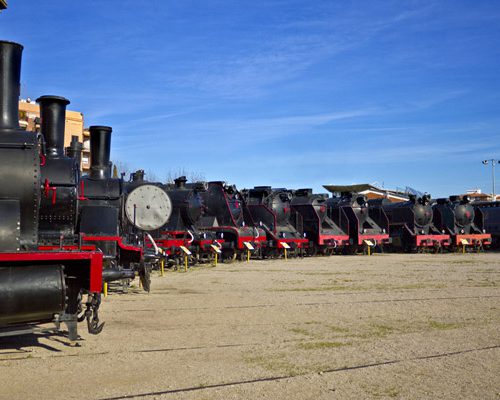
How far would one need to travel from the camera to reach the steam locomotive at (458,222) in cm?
3206

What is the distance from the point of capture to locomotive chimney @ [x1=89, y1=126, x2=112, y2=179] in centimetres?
1320

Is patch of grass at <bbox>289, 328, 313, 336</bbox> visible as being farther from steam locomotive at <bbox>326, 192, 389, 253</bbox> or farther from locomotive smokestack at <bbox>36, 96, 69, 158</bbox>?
steam locomotive at <bbox>326, 192, 389, 253</bbox>

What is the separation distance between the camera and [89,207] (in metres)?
11.0

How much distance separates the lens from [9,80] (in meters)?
7.35

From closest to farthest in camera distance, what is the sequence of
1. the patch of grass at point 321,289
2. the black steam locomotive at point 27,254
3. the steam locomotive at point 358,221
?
the black steam locomotive at point 27,254 < the patch of grass at point 321,289 < the steam locomotive at point 358,221

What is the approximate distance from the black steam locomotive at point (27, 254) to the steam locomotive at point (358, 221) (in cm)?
2204

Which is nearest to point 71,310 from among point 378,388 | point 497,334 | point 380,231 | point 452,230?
point 378,388

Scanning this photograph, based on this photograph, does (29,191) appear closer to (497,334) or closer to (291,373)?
(291,373)

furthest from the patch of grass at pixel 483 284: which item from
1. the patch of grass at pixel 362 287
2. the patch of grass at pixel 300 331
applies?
the patch of grass at pixel 300 331

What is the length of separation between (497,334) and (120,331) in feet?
16.5

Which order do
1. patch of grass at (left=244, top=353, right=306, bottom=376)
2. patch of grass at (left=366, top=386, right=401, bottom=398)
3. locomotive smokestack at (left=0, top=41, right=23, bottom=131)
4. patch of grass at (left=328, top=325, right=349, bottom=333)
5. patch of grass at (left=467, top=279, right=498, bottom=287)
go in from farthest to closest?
patch of grass at (left=467, top=279, right=498, bottom=287) → patch of grass at (left=328, top=325, right=349, bottom=333) → locomotive smokestack at (left=0, top=41, right=23, bottom=131) → patch of grass at (left=244, top=353, right=306, bottom=376) → patch of grass at (left=366, top=386, right=401, bottom=398)

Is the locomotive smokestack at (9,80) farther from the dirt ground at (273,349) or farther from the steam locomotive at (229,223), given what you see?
the steam locomotive at (229,223)

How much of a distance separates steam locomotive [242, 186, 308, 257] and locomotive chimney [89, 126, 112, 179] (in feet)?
40.7

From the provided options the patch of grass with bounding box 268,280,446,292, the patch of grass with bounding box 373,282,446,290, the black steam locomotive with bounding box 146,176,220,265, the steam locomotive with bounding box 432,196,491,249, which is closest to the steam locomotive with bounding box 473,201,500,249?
the steam locomotive with bounding box 432,196,491,249
